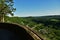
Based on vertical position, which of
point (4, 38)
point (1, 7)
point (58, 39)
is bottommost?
point (58, 39)

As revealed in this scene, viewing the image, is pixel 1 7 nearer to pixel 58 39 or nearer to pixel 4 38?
pixel 58 39

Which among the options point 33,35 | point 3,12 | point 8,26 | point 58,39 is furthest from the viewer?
point 58,39

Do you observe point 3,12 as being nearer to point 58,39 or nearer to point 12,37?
point 58,39

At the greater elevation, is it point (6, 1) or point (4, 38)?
point (6, 1)

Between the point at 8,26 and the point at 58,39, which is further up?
the point at 8,26

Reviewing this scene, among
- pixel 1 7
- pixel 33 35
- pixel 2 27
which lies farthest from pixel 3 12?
pixel 33 35

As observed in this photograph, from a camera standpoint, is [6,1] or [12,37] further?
[6,1]

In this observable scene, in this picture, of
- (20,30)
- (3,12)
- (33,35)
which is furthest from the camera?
(3,12)

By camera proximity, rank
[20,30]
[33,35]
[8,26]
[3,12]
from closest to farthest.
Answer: [33,35], [20,30], [8,26], [3,12]

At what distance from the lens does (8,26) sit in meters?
20.2

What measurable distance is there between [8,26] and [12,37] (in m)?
1.83

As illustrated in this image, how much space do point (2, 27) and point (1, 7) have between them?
31.7 m

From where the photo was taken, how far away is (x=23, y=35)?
17938 mm

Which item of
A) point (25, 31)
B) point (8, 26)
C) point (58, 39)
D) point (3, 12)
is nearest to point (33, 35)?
point (25, 31)
